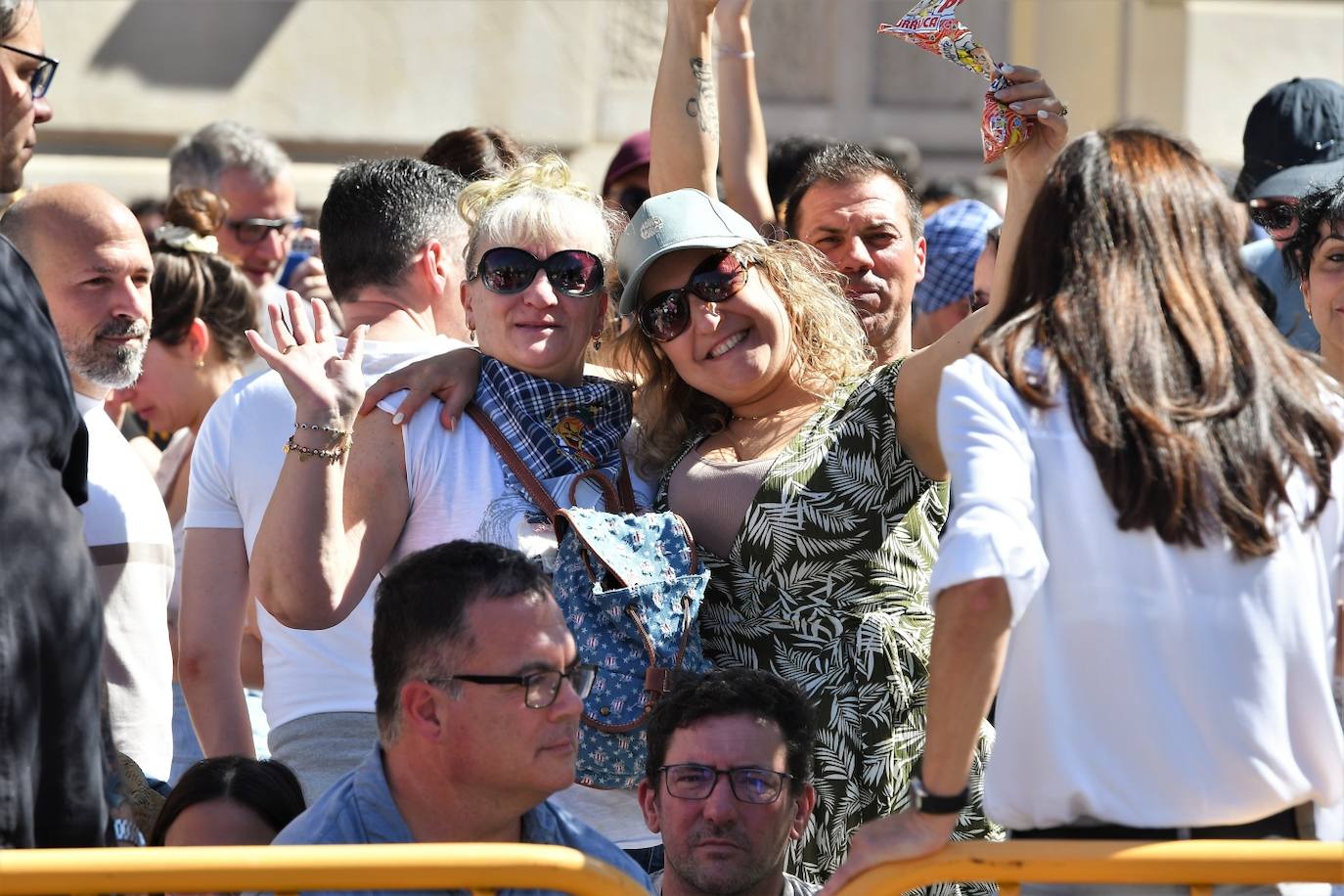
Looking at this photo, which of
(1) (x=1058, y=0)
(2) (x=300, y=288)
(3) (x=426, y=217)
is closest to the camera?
(3) (x=426, y=217)

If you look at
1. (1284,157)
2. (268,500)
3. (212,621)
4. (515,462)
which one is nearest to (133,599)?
(212,621)

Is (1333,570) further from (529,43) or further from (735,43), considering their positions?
(529,43)

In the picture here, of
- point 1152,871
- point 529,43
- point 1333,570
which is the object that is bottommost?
point 1152,871

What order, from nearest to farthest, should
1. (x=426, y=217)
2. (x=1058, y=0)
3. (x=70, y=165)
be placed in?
1. (x=426, y=217)
2. (x=70, y=165)
3. (x=1058, y=0)

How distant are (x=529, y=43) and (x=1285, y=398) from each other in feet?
22.3

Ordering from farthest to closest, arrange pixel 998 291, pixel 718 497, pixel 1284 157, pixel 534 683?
pixel 1284 157, pixel 718 497, pixel 998 291, pixel 534 683

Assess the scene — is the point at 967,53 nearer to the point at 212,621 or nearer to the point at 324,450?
the point at 324,450

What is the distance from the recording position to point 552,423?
127 inches

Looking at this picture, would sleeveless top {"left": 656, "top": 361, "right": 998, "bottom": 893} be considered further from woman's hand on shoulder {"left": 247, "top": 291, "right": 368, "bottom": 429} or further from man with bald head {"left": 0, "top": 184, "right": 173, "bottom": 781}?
man with bald head {"left": 0, "top": 184, "right": 173, "bottom": 781}

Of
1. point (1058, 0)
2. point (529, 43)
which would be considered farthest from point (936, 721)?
point (1058, 0)

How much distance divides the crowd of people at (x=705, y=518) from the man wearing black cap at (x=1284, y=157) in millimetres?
43

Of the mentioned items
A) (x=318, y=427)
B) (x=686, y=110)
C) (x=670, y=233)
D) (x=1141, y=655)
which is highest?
(x=686, y=110)

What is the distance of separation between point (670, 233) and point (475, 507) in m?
0.63

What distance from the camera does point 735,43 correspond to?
4.18 metres
